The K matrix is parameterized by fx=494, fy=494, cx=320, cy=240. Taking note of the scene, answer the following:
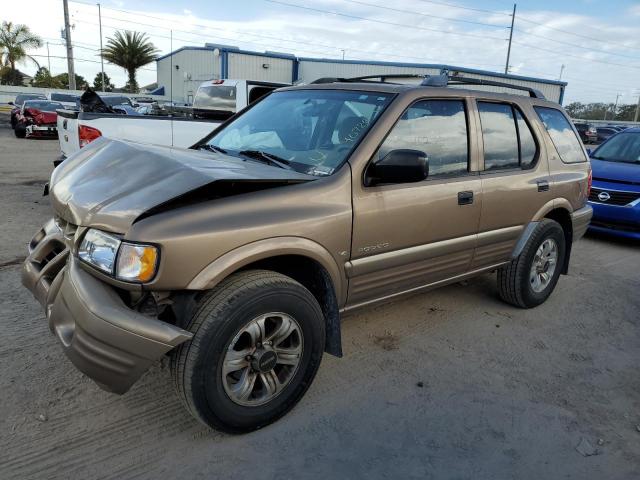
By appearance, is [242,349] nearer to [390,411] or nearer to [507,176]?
[390,411]

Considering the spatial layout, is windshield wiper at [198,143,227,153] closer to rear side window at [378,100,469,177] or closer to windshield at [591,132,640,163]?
rear side window at [378,100,469,177]

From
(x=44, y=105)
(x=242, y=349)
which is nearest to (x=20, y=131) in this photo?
(x=44, y=105)

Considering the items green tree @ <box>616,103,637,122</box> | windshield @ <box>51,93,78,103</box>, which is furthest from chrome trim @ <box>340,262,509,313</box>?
green tree @ <box>616,103,637,122</box>

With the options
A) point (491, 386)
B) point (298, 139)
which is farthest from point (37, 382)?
point (491, 386)

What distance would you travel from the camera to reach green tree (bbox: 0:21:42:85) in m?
43.9

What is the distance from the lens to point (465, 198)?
11.4 ft

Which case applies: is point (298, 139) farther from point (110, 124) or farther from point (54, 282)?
point (110, 124)

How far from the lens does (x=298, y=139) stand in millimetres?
3256

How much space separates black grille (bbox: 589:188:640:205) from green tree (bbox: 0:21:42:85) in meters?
50.8

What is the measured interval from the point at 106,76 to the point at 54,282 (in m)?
67.8

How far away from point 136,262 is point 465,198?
2.27m

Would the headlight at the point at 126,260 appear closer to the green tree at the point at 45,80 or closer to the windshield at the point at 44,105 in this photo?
the windshield at the point at 44,105

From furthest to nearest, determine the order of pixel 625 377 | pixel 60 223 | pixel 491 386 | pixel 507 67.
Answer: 1. pixel 507 67
2. pixel 625 377
3. pixel 491 386
4. pixel 60 223

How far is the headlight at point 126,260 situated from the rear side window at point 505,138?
2.57 m
